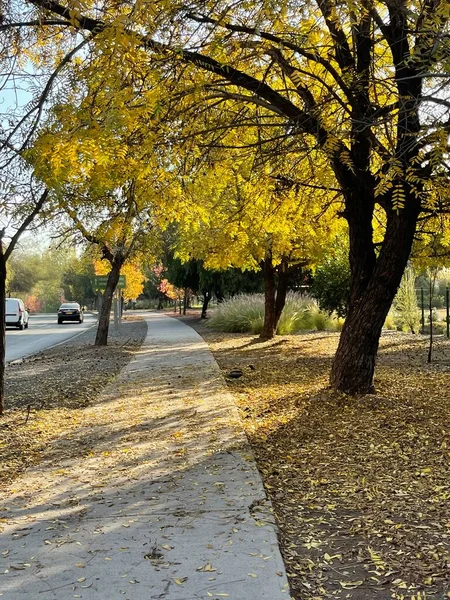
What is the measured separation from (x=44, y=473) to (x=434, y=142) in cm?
493

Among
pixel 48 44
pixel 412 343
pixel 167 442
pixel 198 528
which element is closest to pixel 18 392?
pixel 167 442

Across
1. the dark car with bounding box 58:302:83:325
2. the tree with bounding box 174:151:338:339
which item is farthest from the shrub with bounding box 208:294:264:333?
the dark car with bounding box 58:302:83:325

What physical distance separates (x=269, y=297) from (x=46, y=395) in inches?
403

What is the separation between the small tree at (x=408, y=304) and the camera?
2311 cm

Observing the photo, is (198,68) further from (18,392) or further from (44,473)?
(18,392)

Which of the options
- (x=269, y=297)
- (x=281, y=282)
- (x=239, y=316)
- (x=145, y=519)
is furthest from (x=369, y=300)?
(x=239, y=316)

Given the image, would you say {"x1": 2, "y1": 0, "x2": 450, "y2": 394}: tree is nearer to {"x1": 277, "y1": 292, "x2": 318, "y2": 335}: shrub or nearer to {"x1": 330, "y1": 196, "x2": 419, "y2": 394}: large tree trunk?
{"x1": 330, "y1": 196, "x2": 419, "y2": 394}: large tree trunk

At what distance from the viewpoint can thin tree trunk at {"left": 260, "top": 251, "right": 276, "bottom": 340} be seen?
18.7 metres

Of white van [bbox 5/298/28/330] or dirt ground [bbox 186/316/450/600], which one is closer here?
dirt ground [bbox 186/316/450/600]

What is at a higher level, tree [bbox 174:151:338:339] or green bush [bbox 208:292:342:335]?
tree [bbox 174:151:338:339]

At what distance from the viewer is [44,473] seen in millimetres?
5344

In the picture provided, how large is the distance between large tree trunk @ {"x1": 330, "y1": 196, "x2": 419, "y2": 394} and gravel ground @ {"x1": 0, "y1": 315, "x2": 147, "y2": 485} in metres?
3.66

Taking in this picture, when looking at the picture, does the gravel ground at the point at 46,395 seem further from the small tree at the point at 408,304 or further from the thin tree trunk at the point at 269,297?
the small tree at the point at 408,304

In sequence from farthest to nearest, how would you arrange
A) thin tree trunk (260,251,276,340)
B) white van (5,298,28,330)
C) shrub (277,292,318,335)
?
white van (5,298,28,330) < shrub (277,292,318,335) < thin tree trunk (260,251,276,340)
